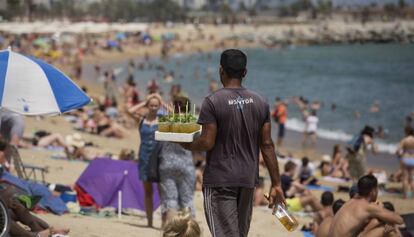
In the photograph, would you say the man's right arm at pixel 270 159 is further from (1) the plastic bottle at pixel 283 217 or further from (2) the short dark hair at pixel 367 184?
(2) the short dark hair at pixel 367 184

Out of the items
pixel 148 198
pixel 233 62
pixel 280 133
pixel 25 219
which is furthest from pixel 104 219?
pixel 280 133

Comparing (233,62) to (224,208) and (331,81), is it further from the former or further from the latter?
(331,81)

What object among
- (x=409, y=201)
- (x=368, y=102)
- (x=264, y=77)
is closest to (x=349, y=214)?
(x=409, y=201)

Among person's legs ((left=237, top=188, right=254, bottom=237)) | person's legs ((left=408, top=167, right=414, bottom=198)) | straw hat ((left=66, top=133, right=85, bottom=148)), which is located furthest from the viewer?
straw hat ((left=66, top=133, right=85, bottom=148))

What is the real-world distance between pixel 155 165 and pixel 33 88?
1333mm

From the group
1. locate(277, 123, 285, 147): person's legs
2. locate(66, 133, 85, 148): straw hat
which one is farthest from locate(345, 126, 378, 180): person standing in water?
locate(277, 123, 285, 147): person's legs

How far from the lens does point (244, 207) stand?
444 cm

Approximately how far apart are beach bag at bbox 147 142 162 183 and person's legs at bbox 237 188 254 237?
2.56 m

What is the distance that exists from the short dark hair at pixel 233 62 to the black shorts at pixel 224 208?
25.1 inches

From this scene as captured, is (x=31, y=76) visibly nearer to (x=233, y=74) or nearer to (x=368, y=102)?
(x=233, y=74)

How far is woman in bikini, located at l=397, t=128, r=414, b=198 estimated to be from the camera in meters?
12.2

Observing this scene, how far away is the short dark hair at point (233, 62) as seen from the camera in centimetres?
432

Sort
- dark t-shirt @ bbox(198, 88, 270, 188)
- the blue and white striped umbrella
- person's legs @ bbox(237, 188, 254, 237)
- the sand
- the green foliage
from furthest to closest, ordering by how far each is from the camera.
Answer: the green foliage → the sand → the blue and white striped umbrella → person's legs @ bbox(237, 188, 254, 237) → dark t-shirt @ bbox(198, 88, 270, 188)

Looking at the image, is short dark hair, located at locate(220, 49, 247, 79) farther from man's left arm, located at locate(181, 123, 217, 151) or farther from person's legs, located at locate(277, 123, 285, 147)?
person's legs, located at locate(277, 123, 285, 147)
